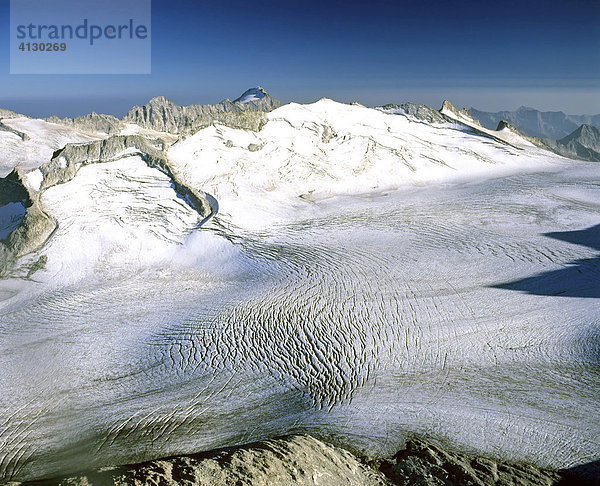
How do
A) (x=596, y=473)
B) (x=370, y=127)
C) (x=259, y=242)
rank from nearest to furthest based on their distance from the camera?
1. (x=596, y=473)
2. (x=259, y=242)
3. (x=370, y=127)

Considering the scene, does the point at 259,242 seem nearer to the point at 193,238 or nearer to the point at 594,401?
the point at 193,238

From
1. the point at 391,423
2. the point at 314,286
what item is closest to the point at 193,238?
the point at 314,286

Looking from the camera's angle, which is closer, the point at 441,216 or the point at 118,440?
the point at 118,440

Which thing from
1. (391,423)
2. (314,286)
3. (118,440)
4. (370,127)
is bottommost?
(118,440)

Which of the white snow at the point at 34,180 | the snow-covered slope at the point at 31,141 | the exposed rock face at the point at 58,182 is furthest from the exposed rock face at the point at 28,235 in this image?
the snow-covered slope at the point at 31,141

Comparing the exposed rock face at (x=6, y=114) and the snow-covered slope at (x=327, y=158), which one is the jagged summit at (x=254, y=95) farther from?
the snow-covered slope at (x=327, y=158)
